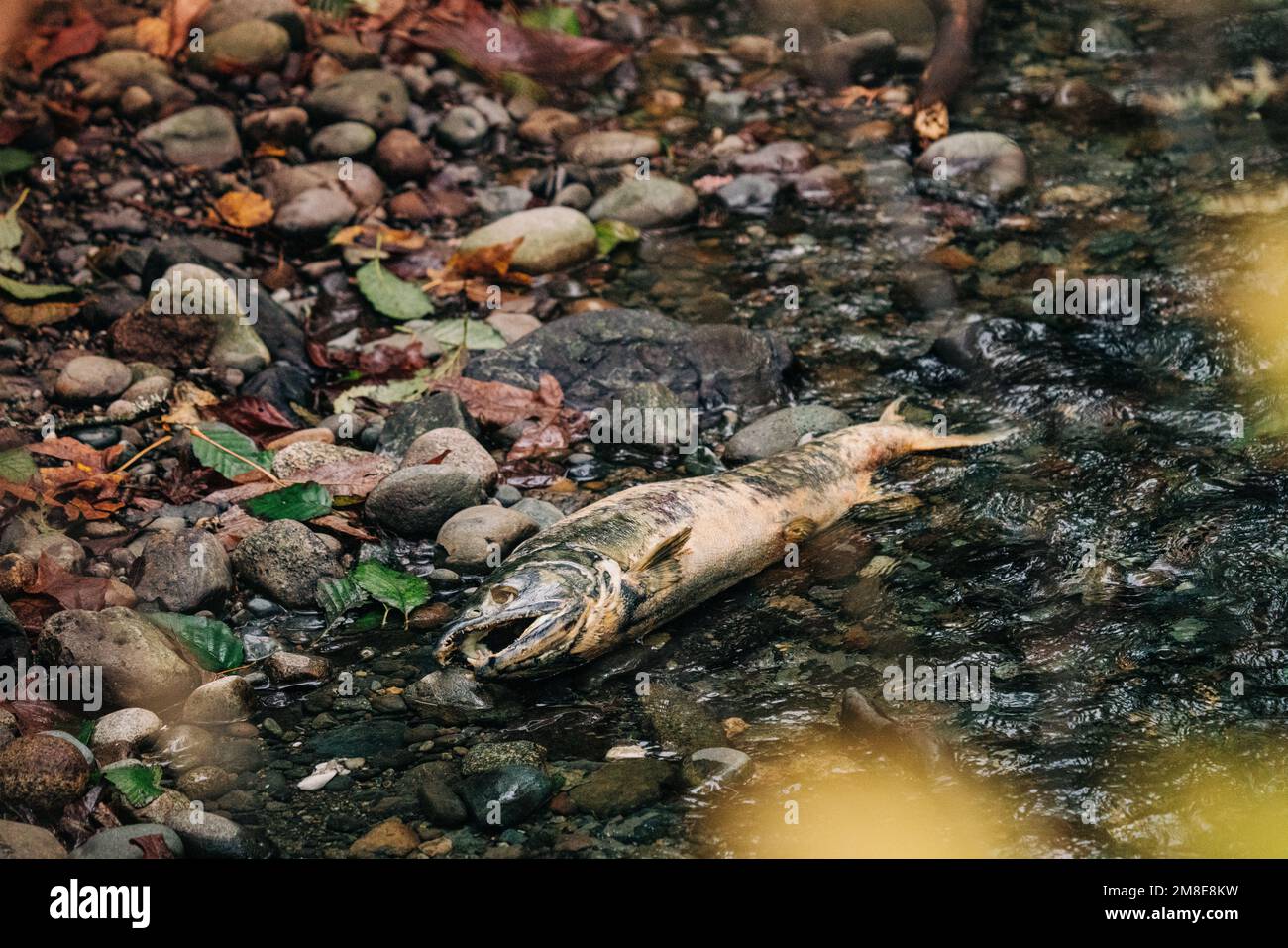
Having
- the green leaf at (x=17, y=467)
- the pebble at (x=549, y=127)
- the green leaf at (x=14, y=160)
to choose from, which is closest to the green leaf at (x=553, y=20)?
the pebble at (x=549, y=127)

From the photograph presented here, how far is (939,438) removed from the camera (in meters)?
5.96

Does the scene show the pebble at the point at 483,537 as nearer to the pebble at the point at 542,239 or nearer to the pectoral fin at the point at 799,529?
the pectoral fin at the point at 799,529

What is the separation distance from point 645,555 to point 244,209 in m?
4.70

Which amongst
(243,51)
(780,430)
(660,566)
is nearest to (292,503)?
(660,566)

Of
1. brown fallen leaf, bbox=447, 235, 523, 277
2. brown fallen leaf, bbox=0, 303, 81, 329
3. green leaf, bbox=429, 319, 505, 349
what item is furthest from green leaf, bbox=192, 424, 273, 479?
brown fallen leaf, bbox=447, 235, 523, 277

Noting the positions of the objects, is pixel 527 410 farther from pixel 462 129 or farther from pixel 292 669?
pixel 462 129

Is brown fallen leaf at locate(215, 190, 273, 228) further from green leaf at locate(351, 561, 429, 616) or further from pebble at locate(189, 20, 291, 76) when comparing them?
green leaf at locate(351, 561, 429, 616)

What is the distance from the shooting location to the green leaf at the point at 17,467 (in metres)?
5.59

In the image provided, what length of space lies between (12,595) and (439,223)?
4298mm

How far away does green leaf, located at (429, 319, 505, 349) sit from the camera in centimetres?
711

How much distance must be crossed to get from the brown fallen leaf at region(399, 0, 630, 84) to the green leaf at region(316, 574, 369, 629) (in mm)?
5871

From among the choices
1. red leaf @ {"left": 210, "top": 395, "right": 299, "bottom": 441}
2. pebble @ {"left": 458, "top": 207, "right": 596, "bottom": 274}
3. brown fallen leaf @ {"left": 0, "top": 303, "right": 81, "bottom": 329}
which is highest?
pebble @ {"left": 458, "top": 207, "right": 596, "bottom": 274}

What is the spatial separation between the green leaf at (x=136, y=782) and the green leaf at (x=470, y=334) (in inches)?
133

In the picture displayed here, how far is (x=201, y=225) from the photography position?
26.5ft
